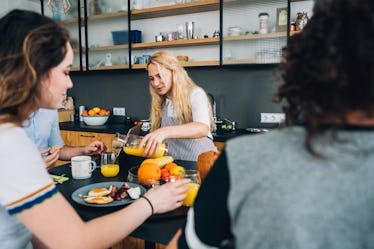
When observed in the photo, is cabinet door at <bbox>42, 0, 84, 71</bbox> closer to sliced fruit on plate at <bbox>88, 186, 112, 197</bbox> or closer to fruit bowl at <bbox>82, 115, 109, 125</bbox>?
fruit bowl at <bbox>82, 115, 109, 125</bbox>

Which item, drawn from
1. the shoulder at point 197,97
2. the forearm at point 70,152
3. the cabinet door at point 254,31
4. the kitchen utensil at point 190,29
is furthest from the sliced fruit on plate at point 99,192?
the kitchen utensil at point 190,29

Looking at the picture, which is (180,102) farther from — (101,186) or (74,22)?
(74,22)

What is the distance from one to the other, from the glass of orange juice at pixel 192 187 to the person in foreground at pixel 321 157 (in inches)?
18.2

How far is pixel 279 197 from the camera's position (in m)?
0.49

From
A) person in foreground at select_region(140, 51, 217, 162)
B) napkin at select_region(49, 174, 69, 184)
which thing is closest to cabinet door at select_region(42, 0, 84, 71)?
person in foreground at select_region(140, 51, 217, 162)

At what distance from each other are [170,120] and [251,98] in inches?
44.4

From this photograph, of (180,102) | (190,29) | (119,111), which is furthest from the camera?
(119,111)

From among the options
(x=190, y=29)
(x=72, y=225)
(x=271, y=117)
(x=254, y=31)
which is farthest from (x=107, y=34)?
(x=72, y=225)

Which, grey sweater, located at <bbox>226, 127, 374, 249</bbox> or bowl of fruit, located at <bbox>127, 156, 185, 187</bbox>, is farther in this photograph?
bowl of fruit, located at <bbox>127, 156, 185, 187</bbox>

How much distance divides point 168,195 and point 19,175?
410mm

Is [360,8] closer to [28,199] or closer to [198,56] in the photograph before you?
[28,199]

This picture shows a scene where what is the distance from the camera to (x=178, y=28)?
10.3 ft

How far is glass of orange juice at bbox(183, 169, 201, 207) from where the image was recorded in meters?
0.99

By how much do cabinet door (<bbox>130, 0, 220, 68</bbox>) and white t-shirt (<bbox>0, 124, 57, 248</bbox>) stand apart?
2.29 meters
